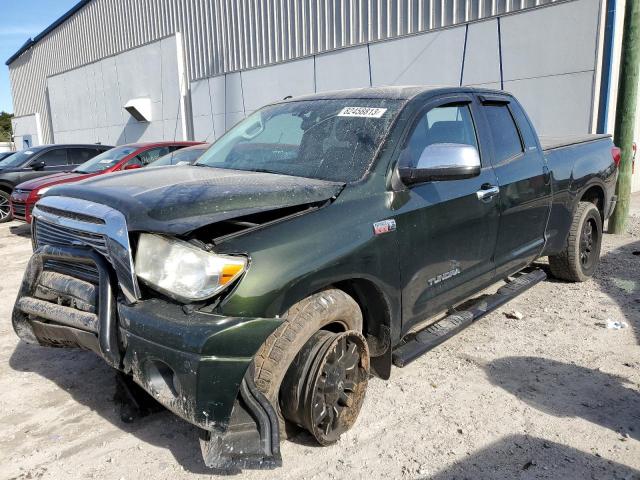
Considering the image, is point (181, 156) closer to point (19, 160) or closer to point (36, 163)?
point (36, 163)

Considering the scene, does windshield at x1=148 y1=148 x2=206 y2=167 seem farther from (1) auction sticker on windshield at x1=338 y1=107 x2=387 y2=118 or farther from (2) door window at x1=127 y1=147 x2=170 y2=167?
(1) auction sticker on windshield at x1=338 y1=107 x2=387 y2=118

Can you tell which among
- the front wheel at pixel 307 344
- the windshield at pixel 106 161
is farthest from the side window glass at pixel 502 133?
the windshield at pixel 106 161

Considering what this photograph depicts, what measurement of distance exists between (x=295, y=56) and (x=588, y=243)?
11.0 meters

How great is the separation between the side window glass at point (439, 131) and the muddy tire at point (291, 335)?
98 cm

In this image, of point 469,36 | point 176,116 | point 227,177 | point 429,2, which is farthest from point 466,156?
point 176,116

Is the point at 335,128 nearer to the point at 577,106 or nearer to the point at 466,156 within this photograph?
the point at 466,156

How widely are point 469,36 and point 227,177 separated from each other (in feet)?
29.8

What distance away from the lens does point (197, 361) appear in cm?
209

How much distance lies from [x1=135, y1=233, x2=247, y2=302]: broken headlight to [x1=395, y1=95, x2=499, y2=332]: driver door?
112 cm

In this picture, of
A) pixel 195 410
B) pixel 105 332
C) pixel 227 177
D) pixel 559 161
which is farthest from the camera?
pixel 559 161

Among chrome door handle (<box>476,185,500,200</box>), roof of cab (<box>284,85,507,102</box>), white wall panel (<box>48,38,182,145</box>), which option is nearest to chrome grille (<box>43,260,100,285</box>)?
roof of cab (<box>284,85,507,102</box>)

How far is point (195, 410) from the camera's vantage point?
2158mm

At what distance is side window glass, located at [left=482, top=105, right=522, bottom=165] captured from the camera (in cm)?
398

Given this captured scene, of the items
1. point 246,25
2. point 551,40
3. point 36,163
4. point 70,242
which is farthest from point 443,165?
point 246,25
